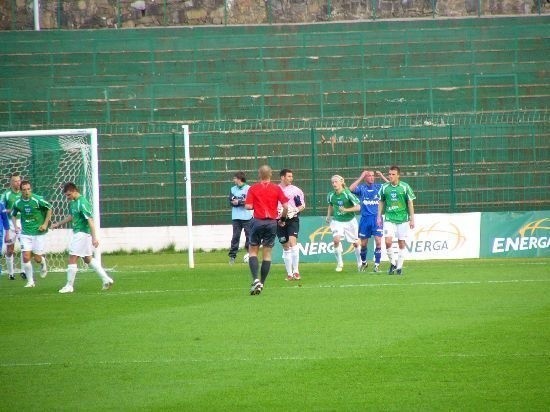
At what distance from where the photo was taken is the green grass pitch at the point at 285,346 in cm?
900

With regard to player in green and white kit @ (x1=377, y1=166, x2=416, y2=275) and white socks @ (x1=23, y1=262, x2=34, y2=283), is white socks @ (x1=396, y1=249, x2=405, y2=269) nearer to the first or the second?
player in green and white kit @ (x1=377, y1=166, x2=416, y2=275)

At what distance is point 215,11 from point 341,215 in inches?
669

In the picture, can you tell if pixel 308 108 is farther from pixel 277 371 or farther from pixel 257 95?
pixel 277 371

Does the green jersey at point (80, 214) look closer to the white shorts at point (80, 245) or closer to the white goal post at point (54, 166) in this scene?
the white shorts at point (80, 245)

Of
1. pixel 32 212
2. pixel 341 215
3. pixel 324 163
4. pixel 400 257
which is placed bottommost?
pixel 400 257

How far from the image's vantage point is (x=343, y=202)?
2241 cm

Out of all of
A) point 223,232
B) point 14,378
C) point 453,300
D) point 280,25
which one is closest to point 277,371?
point 14,378

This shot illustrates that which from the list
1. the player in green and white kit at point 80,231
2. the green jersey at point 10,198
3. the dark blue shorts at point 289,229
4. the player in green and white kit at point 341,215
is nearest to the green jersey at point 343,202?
the player in green and white kit at point 341,215

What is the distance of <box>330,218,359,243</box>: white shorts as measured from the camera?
22.6 m

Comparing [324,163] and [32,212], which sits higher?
[324,163]

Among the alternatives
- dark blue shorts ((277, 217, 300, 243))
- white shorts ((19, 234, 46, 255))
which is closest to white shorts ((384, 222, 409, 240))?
dark blue shorts ((277, 217, 300, 243))

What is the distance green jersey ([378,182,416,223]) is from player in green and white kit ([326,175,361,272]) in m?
1.24

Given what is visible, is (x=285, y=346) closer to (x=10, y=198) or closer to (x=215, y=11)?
(x=10, y=198)

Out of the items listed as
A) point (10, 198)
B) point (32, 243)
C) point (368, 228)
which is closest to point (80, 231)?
point (32, 243)
